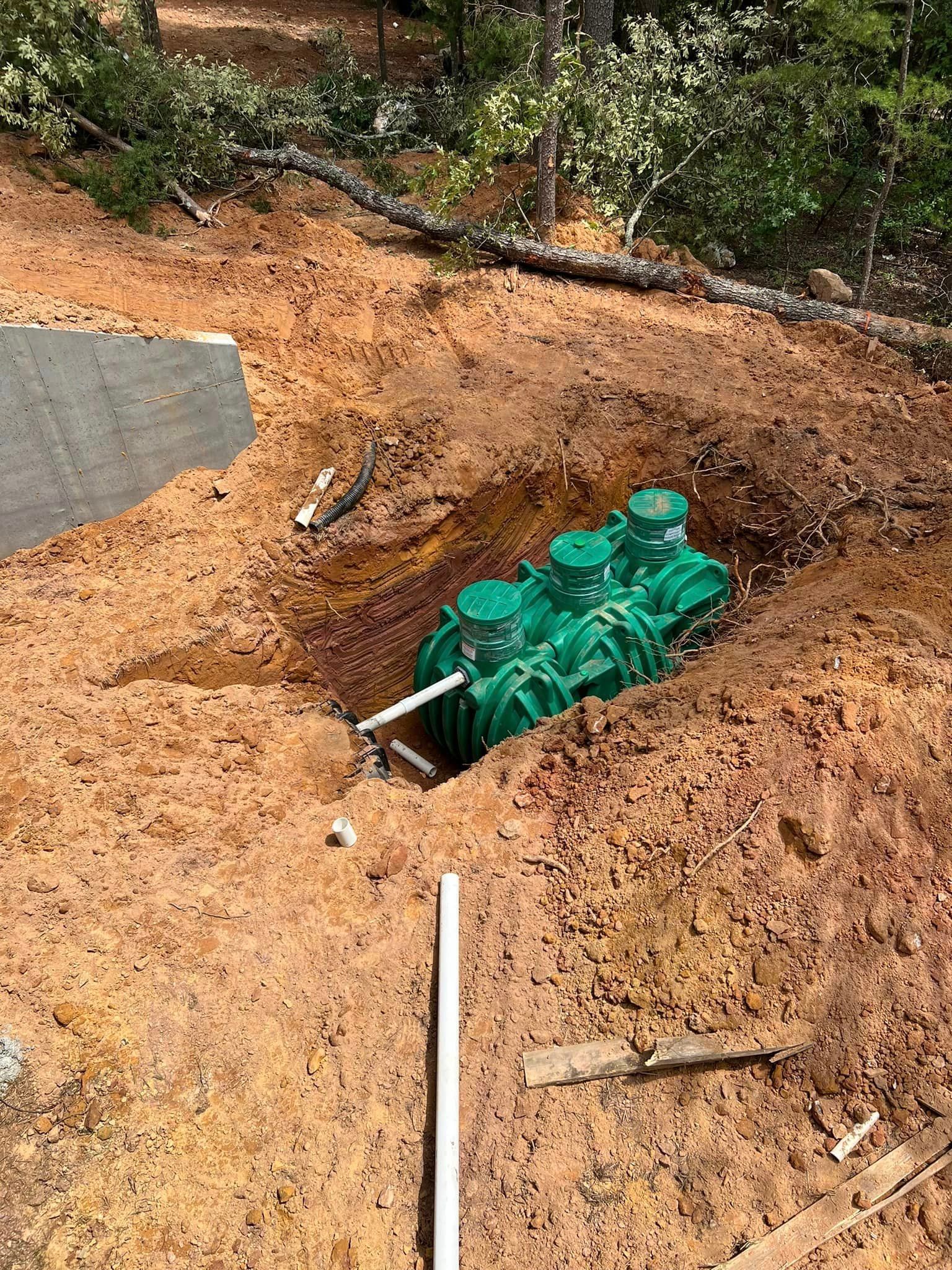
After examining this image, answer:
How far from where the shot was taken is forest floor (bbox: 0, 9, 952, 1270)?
291cm

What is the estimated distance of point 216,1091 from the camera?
3.17m

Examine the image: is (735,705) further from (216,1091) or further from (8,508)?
(8,508)

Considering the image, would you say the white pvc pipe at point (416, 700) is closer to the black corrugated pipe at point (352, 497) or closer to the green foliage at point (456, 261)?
the black corrugated pipe at point (352, 497)

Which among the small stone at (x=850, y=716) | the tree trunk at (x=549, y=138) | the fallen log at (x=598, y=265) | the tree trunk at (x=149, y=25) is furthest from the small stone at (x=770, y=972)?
the tree trunk at (x=149, y=25)

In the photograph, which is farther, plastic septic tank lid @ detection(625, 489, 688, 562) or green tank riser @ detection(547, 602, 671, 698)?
plastic septic tank lid @ detection(625, 489, 688, 562)

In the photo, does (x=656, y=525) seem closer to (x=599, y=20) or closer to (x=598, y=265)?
(x=598, y=265)

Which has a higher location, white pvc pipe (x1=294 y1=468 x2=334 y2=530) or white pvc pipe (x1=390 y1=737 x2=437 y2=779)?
white pvc pipe (x1=294 y1=468 x2=334 y2=530)

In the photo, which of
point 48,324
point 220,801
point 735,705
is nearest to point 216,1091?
point 220,801

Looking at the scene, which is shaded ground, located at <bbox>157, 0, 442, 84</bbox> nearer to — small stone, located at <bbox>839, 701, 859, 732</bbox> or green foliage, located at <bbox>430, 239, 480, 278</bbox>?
green foliage, located at <bbox>430, 239, 480, 278</bbox>

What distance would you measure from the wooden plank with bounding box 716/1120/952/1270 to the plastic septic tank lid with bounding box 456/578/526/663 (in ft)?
11.6

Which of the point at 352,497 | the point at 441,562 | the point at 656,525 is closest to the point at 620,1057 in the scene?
the point at 656,525

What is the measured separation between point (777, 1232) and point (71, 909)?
3.24 meters

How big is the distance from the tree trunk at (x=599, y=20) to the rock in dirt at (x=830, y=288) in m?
4.82

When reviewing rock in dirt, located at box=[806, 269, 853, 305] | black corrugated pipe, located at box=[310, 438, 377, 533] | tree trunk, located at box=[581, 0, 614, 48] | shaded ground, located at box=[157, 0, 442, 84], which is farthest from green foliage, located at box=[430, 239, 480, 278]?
shaded ground, located at box=[157, 0, 442, 84]
